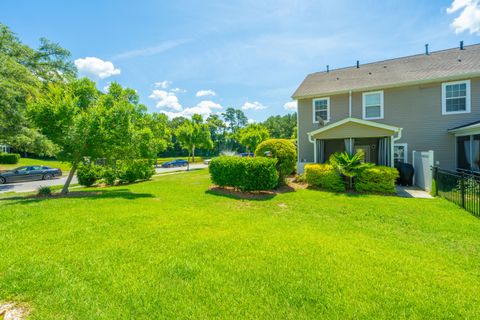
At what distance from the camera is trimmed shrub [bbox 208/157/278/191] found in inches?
341

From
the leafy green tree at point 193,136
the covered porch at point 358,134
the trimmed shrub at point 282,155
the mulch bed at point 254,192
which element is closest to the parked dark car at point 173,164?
the leafy green tree at point 193,136

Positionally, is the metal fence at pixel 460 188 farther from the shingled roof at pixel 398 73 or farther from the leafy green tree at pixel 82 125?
the leafy green tree at pixel 82 125

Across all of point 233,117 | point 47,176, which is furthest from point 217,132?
point 47,176

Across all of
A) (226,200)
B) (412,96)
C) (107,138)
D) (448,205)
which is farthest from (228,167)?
(412,96)

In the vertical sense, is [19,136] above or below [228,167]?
above

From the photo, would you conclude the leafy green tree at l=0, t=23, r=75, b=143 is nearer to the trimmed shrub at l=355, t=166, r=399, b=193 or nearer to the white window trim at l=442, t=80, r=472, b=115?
the trimmed shrub at l=355, t=166, r=399, b=193

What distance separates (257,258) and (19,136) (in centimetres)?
1972

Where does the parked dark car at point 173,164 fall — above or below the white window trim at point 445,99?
below

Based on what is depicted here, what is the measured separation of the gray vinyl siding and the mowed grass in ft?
22.4

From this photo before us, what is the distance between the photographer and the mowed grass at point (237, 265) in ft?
7.66

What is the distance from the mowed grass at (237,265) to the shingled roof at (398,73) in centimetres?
855

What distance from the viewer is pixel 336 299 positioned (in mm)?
2436

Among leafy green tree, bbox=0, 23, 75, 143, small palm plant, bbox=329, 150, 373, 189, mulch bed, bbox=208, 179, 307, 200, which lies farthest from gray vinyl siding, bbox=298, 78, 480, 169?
leafy green tree, bbox=0, 23, 75, 143

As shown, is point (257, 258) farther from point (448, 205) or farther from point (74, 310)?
point (448, 205)
